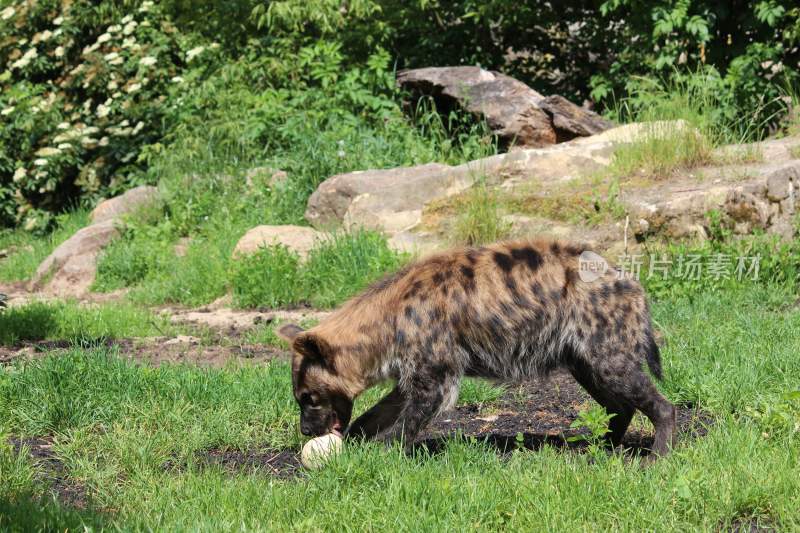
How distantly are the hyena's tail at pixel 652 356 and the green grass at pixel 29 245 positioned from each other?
979cm

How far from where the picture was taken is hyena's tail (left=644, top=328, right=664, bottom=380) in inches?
231

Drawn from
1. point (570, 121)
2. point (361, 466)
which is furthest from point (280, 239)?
point (361, 466)

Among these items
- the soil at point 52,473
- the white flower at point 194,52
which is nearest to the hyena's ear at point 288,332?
the soil at point 52,473

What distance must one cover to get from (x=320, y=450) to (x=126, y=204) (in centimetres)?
950

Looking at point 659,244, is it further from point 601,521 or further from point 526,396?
point 601,521

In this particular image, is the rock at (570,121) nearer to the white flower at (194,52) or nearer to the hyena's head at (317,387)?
the white flower at (194,52)

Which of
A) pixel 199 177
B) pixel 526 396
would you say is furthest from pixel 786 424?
pixel 199 177

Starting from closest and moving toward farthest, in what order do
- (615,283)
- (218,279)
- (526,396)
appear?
(615,283) < (526,396) < (218,279)

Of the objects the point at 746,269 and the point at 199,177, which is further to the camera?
the point at 199,177

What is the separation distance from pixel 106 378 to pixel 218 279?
4438 mm

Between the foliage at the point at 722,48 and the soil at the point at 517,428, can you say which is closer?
the soil at the point at 517,428

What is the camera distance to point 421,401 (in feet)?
18.4

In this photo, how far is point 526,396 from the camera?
713 centimetres

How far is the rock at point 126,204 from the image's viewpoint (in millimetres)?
13891
